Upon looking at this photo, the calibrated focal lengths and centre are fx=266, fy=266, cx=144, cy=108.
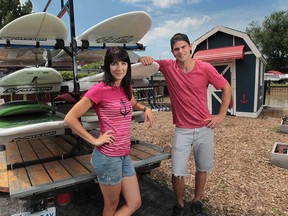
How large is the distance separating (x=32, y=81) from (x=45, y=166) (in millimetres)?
2034

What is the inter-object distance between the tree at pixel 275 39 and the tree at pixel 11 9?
3991cm

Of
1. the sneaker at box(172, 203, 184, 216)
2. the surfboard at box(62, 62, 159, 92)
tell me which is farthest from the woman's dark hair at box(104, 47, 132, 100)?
the sneaker at box(172, 203, 184, 216)

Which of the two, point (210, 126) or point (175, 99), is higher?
point (175, 99)

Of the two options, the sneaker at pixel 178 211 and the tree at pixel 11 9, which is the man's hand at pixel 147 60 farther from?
the tree at pixel 11 9

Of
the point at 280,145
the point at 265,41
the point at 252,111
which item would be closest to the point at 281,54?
the point at 265,41

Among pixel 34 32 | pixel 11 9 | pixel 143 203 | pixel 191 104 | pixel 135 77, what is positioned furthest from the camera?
pixel 11 9

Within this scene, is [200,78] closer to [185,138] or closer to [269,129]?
[185,138]

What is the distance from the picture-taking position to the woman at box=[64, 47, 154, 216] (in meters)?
2.33

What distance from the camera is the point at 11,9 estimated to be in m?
21.3

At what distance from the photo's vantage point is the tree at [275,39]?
45.6m

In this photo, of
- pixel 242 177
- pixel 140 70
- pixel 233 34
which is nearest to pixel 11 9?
pixel 233 34

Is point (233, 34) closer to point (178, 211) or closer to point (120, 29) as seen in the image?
point (120, 29)

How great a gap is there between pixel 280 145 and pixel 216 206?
2567 millimetres

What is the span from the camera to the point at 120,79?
252 centimetres
